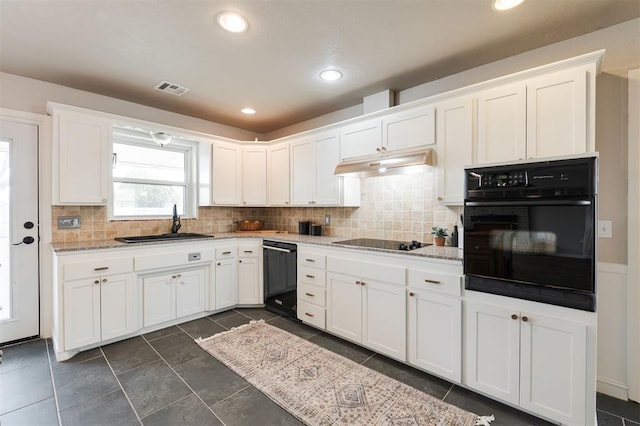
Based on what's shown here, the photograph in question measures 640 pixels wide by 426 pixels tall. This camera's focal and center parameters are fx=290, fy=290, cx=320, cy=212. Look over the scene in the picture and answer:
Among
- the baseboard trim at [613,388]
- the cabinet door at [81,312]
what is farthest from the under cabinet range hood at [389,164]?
the cabinet door at [81,312]

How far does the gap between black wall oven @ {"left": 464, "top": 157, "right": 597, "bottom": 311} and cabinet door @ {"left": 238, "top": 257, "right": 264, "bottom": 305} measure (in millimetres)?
2523

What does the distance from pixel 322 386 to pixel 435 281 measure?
1.13 metres

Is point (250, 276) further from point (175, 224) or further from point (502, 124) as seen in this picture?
point (502, 124)

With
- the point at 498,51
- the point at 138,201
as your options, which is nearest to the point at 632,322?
the point at 498,51

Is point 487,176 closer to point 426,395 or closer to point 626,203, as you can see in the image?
point 626,203

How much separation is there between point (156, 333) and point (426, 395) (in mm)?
2629

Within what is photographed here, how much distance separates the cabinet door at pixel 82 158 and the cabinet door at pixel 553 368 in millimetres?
3767

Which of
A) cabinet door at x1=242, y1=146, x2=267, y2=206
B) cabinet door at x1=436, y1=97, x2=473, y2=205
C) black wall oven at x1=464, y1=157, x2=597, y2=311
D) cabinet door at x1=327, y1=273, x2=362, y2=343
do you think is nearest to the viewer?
black wall oven at x1=464, y1=157, x2=597, y2=311

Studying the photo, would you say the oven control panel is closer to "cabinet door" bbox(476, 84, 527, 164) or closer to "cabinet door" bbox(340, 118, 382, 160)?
"cabinet door" bbox(476, 84, 527, 164)

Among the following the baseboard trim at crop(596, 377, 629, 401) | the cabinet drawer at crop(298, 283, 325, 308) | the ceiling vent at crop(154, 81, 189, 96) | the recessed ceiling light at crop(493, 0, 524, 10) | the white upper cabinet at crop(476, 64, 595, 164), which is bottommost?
the baseboard trim at crop(596, 377, 629, 401)

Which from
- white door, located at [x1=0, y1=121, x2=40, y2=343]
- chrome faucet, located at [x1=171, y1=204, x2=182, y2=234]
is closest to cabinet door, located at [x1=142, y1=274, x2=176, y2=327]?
chrome faucet, located at [x1=171, y1=204, x2=182, y2=234]

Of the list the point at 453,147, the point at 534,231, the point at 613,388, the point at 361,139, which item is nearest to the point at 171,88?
the point at 361,139

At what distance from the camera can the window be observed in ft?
11.2

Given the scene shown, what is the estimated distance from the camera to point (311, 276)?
10.2 ft
